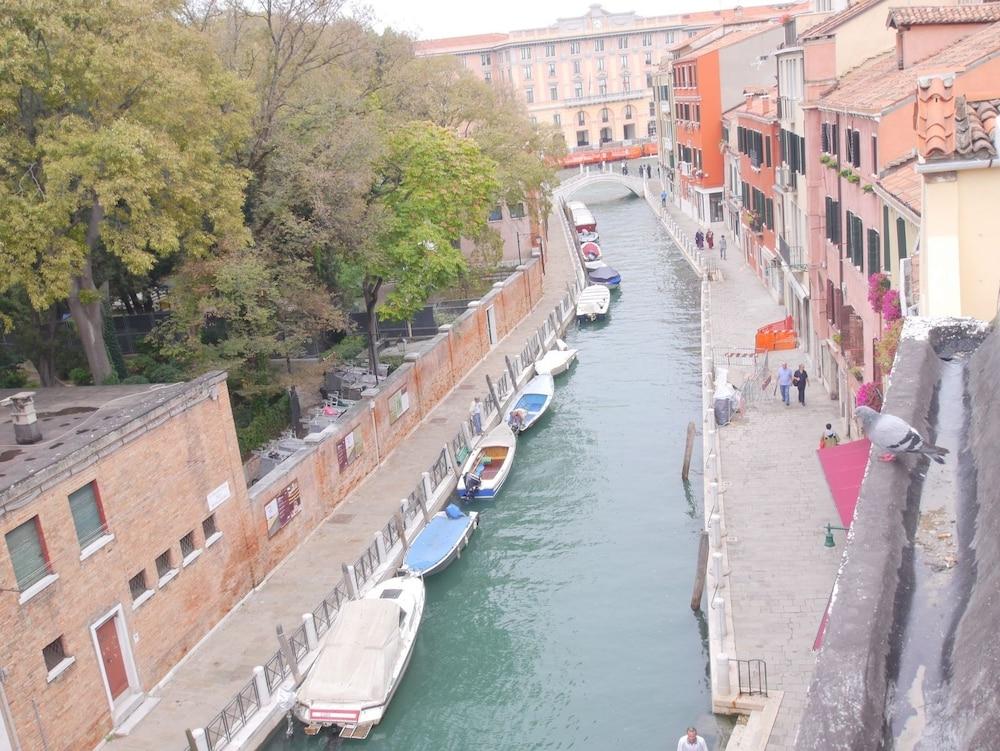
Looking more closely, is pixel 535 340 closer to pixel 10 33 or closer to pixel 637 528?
pixel 637 528

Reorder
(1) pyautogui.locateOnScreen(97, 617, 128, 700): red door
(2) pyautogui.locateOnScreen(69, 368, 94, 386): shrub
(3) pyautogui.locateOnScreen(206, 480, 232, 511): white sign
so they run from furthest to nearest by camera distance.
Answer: (2) pyautogui.locateOnScreen(69, 368, 94, 386): shrub, (3) pyautogui.locateOnScreen(206, 480, 232, 511): white sign, (1) pyautogui.locateOnScreen(97, 617, 128, 700): red door

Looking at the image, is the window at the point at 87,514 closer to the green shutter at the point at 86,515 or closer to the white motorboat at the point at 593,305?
the green shutter at the point at 86,515

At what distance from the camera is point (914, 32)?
22562 millimetres

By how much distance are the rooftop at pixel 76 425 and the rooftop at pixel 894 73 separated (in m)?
14.1

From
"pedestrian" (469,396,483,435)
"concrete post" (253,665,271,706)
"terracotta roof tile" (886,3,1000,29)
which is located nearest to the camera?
"concrete post" (253,665,271,706)

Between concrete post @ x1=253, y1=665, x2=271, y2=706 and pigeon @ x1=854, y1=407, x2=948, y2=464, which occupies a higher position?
pigeon @ x1=854, y1=407, x2=948, y2=464

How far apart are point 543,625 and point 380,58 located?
30.5 m

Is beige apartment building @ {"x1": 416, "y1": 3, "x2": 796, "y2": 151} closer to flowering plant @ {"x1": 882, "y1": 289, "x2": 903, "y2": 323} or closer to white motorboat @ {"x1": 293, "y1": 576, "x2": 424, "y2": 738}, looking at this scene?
flowering plant @ {"x1": 882, "y1": 289, "x2": 903, "y2": 323}

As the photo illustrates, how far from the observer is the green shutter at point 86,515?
668 inches

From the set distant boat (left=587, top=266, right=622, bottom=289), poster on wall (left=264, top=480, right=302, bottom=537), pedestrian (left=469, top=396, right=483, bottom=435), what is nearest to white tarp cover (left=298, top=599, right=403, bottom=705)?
poster on wall (left=264, top=480, right=302, bottom=537)

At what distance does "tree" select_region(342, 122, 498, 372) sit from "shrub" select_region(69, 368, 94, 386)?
28.4 feet

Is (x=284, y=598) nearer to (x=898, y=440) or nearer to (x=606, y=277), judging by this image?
(x=898, y=440)

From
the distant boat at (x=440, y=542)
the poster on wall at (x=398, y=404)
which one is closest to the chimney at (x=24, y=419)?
the distant boat at (x=440, y=542)

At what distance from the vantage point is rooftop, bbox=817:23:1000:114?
1855cm
